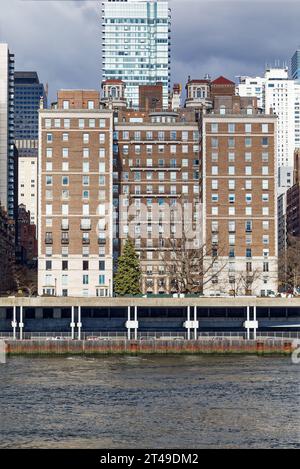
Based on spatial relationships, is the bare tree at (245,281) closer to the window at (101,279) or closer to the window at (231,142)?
the window at (231,142)

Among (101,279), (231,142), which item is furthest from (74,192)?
(231,142)

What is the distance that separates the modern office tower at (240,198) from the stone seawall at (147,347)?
60297mm

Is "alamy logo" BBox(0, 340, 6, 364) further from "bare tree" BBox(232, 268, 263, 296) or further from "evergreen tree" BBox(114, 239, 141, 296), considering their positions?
"bare tree" BBox(232, 268, 263, 296)

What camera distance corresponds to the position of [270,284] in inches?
7170

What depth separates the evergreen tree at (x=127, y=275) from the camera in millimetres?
172125

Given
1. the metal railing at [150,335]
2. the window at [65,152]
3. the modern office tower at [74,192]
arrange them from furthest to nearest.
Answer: the modern office tower at [74,192] → the window at [65,152] → the metal railing at [150,335]

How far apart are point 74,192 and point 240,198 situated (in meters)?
28.3

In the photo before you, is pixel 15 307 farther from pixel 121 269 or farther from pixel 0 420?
pixel 0 420

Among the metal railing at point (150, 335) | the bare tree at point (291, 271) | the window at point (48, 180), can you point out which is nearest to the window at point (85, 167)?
the window at point (48, 180)

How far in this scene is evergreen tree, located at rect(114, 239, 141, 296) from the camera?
565 ft

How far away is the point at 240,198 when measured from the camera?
18062 centimetres
